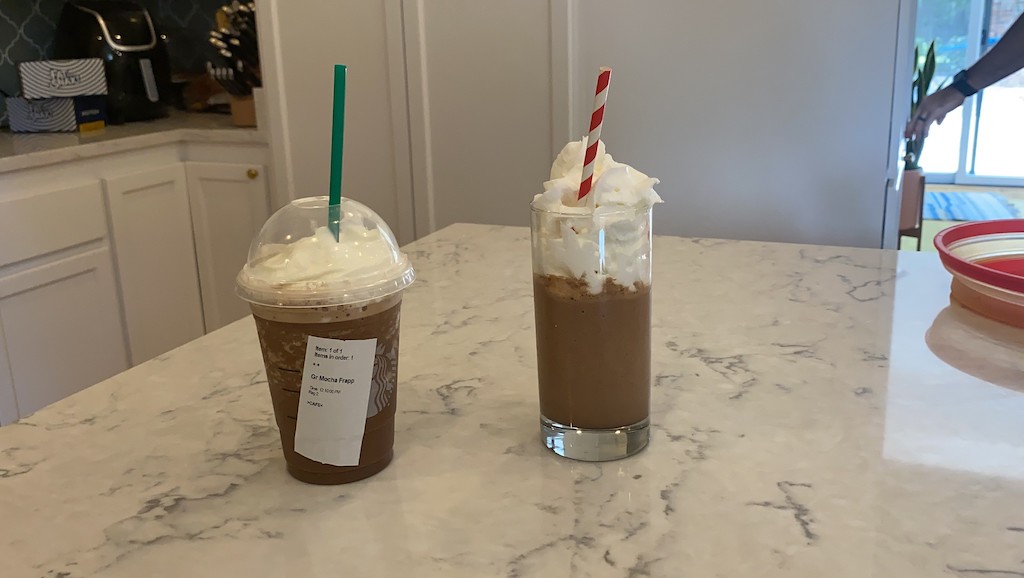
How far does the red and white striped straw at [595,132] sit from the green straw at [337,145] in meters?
0.19

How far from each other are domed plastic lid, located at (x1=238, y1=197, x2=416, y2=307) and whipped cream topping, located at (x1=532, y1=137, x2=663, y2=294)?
0.12 meters

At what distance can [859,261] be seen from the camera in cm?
127

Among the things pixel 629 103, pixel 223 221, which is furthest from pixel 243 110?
pixel 629 103

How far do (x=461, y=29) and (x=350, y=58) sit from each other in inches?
12.9

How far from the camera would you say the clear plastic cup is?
67 cm

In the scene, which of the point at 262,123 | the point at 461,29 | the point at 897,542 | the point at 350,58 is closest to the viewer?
the point at 897,542

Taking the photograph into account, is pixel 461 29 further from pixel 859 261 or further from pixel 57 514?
pixel 57 514

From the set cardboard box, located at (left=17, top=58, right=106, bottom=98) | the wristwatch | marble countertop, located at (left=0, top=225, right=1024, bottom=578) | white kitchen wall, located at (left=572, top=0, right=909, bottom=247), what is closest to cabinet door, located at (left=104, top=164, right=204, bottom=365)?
cardboard box, located at (left=17, top=58, right=106, bottom=98)

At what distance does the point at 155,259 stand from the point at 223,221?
0.22 m

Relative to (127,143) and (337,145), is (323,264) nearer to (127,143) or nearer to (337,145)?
(337,145)

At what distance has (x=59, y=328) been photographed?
7.27ft

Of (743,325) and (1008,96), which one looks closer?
(743,325)

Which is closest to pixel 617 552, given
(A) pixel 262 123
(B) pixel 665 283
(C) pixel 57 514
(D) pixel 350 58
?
(C) pixel 57 514

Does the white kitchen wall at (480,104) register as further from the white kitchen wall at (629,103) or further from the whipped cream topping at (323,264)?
the whipped cream topping at (323,264)
